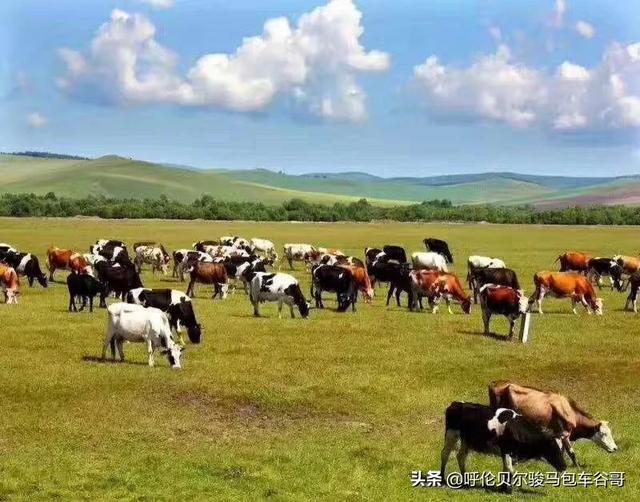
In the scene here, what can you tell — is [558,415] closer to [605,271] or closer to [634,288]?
[634,288]

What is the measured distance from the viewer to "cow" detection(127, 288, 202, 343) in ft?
75.0

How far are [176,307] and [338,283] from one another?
349 inches

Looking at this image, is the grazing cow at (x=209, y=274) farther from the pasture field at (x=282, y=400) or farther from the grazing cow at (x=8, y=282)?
the grazing cow at (x=8, y=282)

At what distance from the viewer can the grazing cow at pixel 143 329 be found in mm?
19781

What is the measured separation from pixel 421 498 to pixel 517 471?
2.07 meters

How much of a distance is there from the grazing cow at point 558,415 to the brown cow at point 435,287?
50.7ft

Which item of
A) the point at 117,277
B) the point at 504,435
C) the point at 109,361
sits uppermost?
the point at 117,277

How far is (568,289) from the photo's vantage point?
2973 cm

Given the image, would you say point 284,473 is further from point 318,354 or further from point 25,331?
point 25,331

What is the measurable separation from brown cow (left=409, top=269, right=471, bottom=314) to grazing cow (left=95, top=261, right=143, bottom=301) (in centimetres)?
1009

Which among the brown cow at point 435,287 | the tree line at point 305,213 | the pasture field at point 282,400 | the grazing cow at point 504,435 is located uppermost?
the tree line at point 305,213

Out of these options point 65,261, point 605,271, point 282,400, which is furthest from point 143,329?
point 605,271

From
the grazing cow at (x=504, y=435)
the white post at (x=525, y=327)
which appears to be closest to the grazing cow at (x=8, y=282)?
the white post at (x=525, y=327)

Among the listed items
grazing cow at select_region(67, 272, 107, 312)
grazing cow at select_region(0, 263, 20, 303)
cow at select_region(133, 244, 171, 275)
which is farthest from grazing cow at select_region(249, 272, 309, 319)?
cow at select_region(133, 244, 171, 275)
